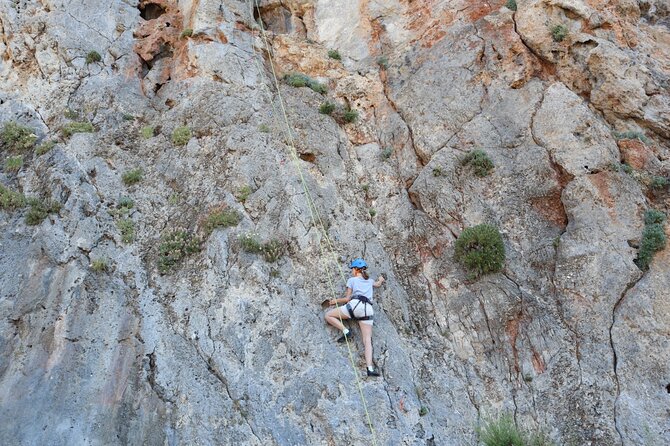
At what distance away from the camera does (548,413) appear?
927 cm

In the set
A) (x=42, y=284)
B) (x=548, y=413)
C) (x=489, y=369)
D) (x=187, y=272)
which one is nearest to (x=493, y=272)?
(x=489, y=369)

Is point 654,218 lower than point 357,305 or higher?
higher

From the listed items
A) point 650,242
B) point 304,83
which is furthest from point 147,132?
point 650,242

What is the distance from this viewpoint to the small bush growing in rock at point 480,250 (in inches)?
431

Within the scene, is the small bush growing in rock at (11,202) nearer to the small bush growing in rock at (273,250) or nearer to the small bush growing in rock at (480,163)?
the small bush growing in rock at (273,250)

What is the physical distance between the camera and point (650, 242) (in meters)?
10.2

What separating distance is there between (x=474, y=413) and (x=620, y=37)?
10688 millimetres

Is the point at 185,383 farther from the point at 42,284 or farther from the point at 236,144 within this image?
the point at 236,144

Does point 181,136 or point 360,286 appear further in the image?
point 181,136

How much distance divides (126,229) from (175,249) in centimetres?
130

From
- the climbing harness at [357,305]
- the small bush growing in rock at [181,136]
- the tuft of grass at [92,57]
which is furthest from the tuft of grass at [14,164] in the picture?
the climbing harness at [357,305]

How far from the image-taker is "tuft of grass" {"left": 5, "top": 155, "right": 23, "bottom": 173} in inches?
477

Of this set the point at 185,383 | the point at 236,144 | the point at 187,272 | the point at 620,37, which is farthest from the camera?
the point at 620,37

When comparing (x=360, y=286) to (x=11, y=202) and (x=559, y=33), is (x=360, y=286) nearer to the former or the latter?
(x=11, y=202)
